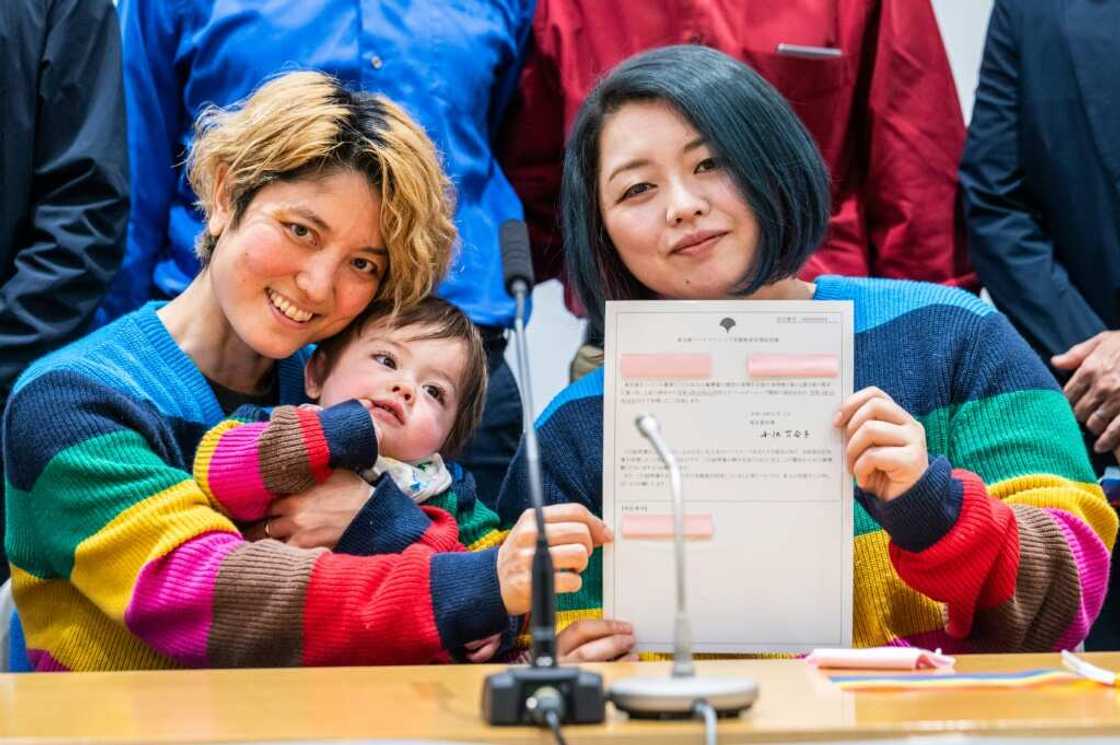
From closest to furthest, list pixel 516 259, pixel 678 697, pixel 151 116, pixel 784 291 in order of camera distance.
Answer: pixel 678 697, pixel 516 259, pixel 784 291, pixel 151 116

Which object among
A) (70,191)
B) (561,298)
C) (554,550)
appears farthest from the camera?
(561,298)

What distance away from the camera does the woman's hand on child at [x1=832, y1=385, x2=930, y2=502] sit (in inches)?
70.1

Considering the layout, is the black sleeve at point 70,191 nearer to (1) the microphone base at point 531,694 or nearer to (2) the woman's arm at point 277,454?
(2) the woman's arm at point 277,454

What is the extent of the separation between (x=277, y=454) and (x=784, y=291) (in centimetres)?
78

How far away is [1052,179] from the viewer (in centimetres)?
291

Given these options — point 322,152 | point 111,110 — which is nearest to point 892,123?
point 322,152

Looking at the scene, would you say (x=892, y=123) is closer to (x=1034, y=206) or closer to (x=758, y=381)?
(x=1034, y=206)

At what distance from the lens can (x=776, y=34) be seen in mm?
2957

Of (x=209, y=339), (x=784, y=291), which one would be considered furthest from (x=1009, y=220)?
(x=209, y=339)

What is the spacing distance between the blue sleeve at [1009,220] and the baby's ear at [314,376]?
1301 mm

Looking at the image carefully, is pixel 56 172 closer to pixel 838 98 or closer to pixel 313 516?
pixel 313 516

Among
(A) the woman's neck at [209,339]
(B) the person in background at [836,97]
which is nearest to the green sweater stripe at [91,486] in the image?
(A) the woman's neck at [209,339]

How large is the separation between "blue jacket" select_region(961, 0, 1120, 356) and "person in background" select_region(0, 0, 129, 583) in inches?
62.4

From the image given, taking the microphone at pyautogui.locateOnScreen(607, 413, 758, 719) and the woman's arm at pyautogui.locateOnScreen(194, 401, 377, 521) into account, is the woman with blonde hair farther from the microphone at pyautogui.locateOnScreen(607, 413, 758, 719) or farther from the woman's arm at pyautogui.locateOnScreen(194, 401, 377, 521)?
the microphone at pyautogui.locateOnScreen(607, 413, 758, 719)
